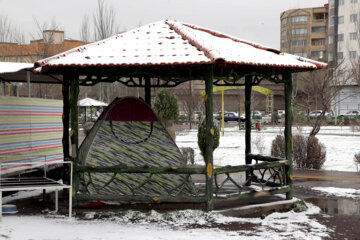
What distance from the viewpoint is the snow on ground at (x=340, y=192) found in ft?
32.9

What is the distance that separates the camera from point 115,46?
8.63m

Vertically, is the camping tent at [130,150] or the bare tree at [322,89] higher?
the bare tree at [322,89]

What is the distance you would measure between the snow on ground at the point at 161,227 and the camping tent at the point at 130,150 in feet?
3.17

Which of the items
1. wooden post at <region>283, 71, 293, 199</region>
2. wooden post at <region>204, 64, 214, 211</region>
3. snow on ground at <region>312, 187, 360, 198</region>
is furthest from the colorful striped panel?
snow on ground at <region>312, 187, 360, 198</region>

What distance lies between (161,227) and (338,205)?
400 cm

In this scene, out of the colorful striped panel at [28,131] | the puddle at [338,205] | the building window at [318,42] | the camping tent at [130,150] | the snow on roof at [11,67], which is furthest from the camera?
the building window at [318,42]

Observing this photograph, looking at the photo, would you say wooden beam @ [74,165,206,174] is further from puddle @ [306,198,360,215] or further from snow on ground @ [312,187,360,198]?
snow on ground @ [312,187,360,198]

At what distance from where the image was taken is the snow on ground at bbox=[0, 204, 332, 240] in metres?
6.77

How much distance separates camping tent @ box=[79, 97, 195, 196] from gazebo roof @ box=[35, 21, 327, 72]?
4.26ft

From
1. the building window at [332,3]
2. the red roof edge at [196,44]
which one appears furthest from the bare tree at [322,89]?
the building window at [332,3]

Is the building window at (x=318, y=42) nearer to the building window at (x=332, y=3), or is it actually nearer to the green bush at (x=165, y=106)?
the building window at (x=332, y=3)

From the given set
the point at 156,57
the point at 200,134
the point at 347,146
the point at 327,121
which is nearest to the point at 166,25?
the point at 156,57

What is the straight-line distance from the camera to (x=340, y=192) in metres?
10.4

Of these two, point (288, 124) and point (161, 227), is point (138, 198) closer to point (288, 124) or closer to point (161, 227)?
point (161, 227)
